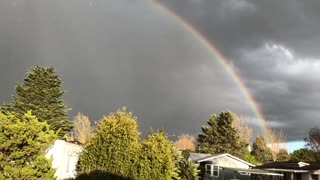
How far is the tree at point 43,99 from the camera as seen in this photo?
55.7m

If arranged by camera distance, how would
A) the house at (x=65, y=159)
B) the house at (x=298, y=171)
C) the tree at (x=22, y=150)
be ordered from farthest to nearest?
1. the house at (x=298, y=171)
2. the house at (x=65, y=159)
3. the tree at (x=22, y=150)

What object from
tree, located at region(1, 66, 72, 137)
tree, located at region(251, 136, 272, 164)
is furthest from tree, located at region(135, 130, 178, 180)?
tree, located at region(251, 136, 272, 164)

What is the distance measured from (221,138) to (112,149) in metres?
67.9

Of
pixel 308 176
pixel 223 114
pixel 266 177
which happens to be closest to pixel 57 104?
pixel 266 177

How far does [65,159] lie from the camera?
2491cm

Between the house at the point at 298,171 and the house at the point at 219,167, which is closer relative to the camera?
the house at the point at 298,171

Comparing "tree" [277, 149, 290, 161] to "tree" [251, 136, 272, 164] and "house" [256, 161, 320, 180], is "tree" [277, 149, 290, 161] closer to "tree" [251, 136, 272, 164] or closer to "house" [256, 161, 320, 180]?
"tree" [251, 136, 272, 164]

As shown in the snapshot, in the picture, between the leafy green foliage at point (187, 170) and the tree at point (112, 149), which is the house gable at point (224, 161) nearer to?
the leafy green foliage at point (187, 170)

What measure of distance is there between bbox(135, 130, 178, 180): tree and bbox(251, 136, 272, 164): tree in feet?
213

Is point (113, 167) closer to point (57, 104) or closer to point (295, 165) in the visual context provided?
point (295, 165)

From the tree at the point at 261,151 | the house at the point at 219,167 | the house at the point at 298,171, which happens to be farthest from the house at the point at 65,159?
the tree at the point at 261,151

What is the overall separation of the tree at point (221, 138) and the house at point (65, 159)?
203 feet

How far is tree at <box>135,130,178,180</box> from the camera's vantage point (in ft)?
70.9

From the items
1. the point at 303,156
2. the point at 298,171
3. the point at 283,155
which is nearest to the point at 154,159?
the point at 298,171
